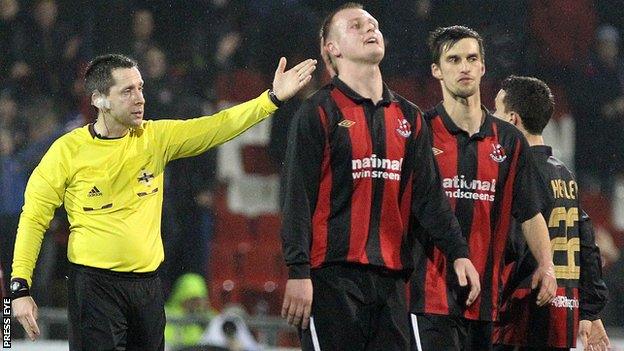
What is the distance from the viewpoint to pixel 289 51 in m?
9.84

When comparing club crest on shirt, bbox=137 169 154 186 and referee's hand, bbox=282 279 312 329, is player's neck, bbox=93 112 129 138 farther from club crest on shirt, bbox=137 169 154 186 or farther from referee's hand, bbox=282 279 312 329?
referee's hand, bbox=282 279 312 329

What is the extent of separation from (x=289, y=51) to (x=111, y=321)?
5477 millimetres

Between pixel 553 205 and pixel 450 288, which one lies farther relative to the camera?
pixel 553 205

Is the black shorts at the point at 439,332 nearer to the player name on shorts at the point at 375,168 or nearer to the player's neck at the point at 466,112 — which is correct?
the player name on shorts at the point at 375,168

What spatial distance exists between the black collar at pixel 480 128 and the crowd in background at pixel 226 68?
4766mm

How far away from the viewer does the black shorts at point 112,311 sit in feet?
15.2

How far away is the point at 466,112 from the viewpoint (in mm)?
4504

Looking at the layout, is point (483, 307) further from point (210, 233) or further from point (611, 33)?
point (611, 33)

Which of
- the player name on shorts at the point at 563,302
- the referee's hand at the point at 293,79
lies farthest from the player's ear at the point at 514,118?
the referee's hand at the point at 293,79

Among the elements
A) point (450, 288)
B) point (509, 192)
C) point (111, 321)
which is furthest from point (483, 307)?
point (111, 321)

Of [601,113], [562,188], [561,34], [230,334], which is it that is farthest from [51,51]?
[562,188]

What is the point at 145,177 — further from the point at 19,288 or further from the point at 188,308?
the point at 188,308

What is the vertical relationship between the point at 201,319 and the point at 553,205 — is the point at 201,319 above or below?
below

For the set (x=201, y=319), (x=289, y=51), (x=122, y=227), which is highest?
(x=289, y=51)
